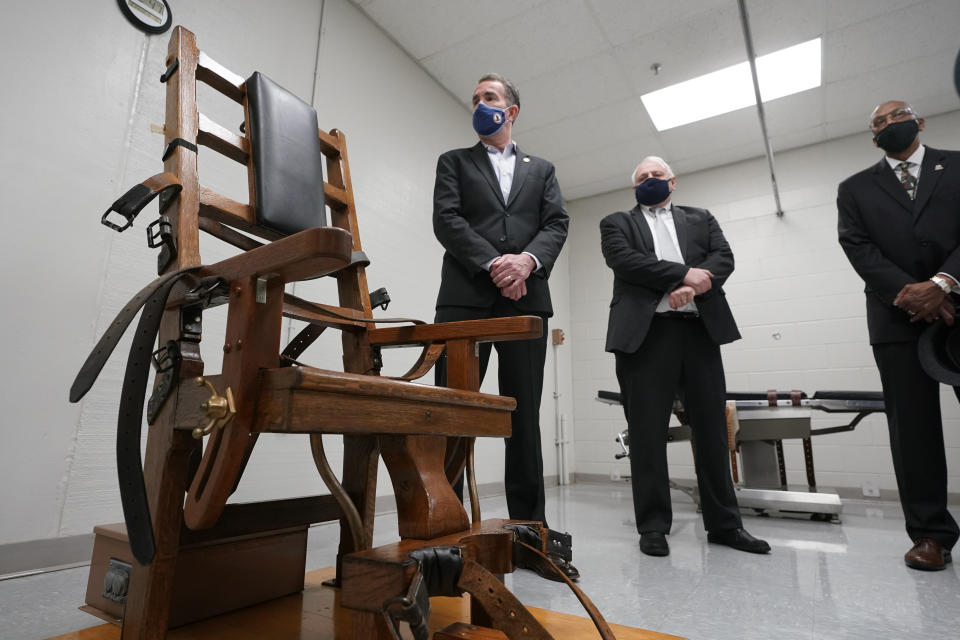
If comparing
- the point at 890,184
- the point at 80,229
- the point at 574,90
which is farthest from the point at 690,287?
the point at 574,90

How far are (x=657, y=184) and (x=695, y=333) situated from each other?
0.67m

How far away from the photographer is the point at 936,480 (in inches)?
67.7

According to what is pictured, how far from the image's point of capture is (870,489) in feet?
12.8

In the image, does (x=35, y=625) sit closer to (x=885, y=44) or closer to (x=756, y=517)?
(x=756, y=517)

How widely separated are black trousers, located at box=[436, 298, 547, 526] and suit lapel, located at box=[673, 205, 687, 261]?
0.93 metres

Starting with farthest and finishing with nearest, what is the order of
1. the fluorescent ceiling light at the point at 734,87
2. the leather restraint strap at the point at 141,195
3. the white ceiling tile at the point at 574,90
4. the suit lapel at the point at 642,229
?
the white ceiling tile at the point at 574,90 → the fluorescent ceiling light at the point at 734,87 → the suit lapel at the point at 642,229 → the leather restraint strap at the point at 141,195

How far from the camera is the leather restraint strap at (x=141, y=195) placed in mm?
845

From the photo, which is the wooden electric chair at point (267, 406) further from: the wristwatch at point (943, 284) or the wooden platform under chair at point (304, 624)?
the wristwatch at point (943, 284)

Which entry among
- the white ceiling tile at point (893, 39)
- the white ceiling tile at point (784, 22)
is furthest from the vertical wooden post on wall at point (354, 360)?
the white ceiling tile at point (893, 39)

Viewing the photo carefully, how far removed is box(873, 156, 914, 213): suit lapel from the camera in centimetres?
190

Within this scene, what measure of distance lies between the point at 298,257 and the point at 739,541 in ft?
6.43

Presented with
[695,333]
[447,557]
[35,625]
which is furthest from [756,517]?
[35,625]

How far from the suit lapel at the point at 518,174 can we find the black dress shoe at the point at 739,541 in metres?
1.46

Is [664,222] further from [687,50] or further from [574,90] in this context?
[574,90]
